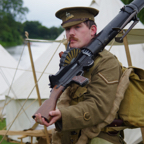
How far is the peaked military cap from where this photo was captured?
4.85ft

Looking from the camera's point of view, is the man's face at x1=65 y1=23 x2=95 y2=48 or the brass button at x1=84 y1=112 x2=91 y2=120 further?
the man's face at x1=65 y1=23 x2=95 y2=48

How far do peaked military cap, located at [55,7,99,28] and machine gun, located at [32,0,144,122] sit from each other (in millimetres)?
150

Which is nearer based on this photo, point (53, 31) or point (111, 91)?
point (111, 91)

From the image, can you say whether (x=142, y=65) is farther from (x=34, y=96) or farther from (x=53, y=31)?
(x=53, y=31)

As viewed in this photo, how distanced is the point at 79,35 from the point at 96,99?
0.43 metres

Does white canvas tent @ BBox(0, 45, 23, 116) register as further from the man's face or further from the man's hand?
the man's hand

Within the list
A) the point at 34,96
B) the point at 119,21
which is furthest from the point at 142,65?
the point at 119,21

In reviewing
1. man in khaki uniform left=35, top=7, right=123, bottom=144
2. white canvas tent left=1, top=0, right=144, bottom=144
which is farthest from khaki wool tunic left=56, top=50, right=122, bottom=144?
white canvas tent left=1, top=0, right=144, bottom=144

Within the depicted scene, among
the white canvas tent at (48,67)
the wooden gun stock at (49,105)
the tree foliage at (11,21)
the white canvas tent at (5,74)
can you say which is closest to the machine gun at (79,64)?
the wooden gun stock at (49,105)

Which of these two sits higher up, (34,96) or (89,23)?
(89,23)

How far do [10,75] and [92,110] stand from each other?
288 inches

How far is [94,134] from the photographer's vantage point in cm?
137

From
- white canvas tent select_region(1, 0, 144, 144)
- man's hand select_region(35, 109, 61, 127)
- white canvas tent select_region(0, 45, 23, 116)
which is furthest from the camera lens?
white canvas tent select_region(0, 45, 23, 116)

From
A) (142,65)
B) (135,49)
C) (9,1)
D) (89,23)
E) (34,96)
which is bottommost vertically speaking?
(34,96)
